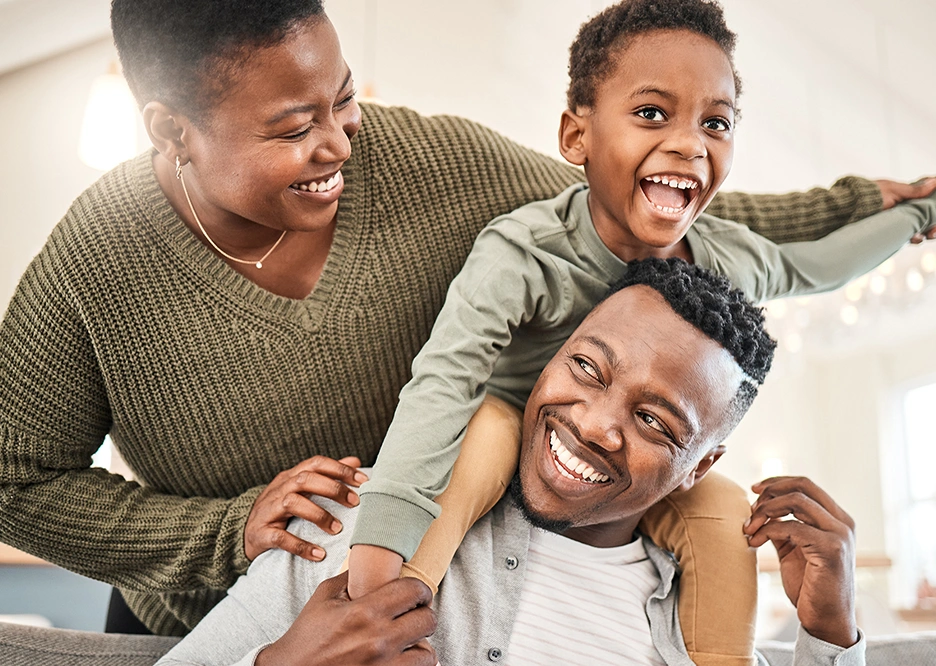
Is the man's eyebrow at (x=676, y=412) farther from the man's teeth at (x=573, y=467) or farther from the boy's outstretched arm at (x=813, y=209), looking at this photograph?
the boy's outstretched arm at (x=813, y=209)

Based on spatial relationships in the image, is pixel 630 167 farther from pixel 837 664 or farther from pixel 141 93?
pixel 837 664

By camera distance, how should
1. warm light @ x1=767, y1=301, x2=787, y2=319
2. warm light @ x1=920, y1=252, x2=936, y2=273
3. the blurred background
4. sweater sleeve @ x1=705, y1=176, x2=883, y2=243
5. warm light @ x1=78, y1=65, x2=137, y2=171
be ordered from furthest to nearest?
warm light @ x1=767, y1=301, x2=787, y2=319 < warm light @ x1=920, y1=252, x2=936, y2=273 < warm light @ x1=78, y1=65, x2=137, y2=171 < the blurred background < sweater sleeve @ x1=705, y1=176, x2=883, y2=243

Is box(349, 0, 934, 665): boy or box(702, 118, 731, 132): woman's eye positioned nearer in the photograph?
box(349, 0, 934, 665): boy

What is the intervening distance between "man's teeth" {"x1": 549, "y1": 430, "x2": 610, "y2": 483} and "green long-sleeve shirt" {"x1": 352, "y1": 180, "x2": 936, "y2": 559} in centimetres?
11

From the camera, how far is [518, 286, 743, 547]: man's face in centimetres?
107

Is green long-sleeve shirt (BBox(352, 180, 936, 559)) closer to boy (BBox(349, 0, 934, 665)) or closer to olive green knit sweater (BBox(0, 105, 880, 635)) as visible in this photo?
boy (BBox(349, 0, 934, 665))

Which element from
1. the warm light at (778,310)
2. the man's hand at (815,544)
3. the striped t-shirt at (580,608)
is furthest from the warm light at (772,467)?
the striped t-shirt at (580,608)

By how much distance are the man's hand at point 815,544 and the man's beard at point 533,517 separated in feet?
0.93

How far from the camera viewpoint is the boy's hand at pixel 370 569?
954mm

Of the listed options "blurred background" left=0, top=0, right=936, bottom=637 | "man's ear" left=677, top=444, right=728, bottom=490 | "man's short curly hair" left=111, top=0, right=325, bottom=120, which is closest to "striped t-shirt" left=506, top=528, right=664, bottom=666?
"man's ear" left=677, top=444, right=728, bottom=490

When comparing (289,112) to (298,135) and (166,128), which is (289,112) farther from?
(166,128)

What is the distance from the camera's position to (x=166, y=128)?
1023mm

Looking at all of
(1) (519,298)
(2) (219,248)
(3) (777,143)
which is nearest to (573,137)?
(1) (519,298)

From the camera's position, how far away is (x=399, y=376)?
1.35 meters
